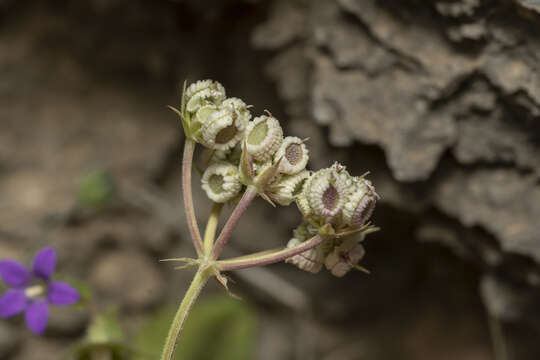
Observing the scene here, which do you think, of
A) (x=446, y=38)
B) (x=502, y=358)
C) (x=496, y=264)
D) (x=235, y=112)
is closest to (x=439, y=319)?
(x=502, y=358)

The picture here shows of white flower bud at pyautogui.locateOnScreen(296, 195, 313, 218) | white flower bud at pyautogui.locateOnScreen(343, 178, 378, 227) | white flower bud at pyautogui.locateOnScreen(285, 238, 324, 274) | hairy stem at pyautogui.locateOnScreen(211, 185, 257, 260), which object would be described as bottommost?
white flower bud at pyautogui.locateOnScreen(285, 238, 324, 274)

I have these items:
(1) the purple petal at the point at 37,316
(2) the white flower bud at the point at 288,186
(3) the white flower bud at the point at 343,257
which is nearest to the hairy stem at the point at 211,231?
(2) the white flower bud at the point at 288,186

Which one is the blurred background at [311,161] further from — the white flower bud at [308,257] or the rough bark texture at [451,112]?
the white flower bud at [308,257]

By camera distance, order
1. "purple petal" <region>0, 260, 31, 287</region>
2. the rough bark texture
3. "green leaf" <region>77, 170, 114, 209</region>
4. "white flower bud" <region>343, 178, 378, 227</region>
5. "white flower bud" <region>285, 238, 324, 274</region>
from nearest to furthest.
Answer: "white flower bud" <region>343, 178, 378, 227</region> → "white flower bud" <region>285, 238, 324, 274</region> → the rough bark texture → "purple petal" <region>0, 260, 31, 287</region> → "green leaf" <region>77, 170, 114, 209</region>

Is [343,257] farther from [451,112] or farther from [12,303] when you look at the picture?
[12,303]

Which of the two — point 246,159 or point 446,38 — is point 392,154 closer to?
point 446,38

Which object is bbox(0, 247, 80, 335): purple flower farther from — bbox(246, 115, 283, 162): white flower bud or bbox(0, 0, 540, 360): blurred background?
bbox(246, 115, 283, 162): white flower bud

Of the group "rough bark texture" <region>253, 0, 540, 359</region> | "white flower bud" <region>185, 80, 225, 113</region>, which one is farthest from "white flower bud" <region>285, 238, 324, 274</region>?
"rough bark texture" <region>253, 0, 540, 359</region>
